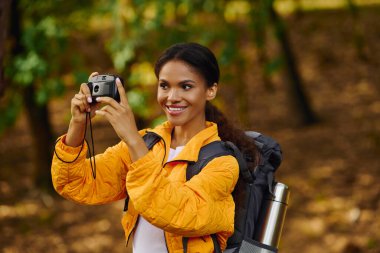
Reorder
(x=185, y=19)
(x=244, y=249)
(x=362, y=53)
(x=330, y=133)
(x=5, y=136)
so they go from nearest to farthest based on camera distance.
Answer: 1. (x=244, y=249)
2. (x=185, y=19)
3. (x=330, y=133)
4. (x=5, y=136)
5. (x=362, y=53)

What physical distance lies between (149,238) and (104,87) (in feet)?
2.22

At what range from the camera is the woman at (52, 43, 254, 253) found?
2.06 metres

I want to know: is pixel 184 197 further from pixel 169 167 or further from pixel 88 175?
pixel 88 175

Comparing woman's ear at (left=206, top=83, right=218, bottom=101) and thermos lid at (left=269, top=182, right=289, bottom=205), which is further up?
woman's ear at (left=206, top=83, right=218, bottom=101)

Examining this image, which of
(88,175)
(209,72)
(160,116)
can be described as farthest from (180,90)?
(160,116)

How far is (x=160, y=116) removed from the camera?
6461mm

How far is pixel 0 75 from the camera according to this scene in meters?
3.37

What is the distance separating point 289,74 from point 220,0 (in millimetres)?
3610

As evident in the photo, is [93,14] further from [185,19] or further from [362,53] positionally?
[362,53]

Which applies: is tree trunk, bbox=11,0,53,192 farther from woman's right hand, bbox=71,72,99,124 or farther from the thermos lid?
woman's right hand, bbox=71,72,99,124

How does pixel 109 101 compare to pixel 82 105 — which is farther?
pixel 82 105

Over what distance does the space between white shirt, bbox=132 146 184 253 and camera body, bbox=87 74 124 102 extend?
1.32 ft

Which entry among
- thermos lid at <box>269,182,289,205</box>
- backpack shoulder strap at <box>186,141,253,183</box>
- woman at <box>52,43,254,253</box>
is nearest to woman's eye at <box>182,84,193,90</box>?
woman at <box>52,43,254,253</box>

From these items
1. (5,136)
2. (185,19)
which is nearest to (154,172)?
(185,19)
